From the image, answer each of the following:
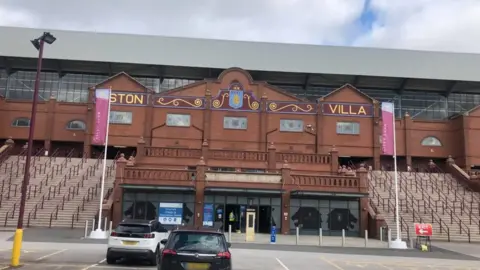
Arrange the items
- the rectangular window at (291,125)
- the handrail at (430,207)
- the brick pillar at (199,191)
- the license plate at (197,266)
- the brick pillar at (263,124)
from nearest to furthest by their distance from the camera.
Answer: the license plate at (197,266)
the handrail at (430,207)
the brick pillar at (199,191)
the brick pillar at (263,124)
the rectangular window at (291,125)

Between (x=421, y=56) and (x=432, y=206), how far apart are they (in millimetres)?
35581

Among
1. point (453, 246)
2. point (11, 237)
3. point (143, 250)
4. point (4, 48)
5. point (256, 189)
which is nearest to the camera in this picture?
point (143, 250)

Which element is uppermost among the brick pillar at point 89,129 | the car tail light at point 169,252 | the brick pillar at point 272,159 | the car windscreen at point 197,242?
the brick pillar at point 89,129

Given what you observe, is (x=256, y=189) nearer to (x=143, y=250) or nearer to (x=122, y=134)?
(x=143, y=250)

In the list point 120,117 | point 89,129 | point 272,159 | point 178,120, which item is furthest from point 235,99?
point 89,129

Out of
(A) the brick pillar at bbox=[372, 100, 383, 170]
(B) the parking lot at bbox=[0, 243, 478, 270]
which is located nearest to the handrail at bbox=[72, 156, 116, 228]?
(B) the parking lot at bbox=[0, 243, 478, 270]

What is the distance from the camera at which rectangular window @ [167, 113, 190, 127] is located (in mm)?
46625

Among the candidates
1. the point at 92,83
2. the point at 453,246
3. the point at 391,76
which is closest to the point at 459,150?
the point at 391,76

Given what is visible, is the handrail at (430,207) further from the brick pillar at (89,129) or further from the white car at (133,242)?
→ the brick pillar at (89,129)

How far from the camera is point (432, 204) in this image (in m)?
34.8

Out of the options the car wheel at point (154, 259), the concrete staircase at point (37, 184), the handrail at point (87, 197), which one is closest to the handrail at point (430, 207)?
the car wheel at point (154, 259)

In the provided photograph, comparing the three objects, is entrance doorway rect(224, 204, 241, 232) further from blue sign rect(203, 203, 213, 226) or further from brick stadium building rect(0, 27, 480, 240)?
blue sign rect(203, 203, 213, 226)

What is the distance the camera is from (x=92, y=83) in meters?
58.5

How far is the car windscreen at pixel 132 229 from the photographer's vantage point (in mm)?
14438
